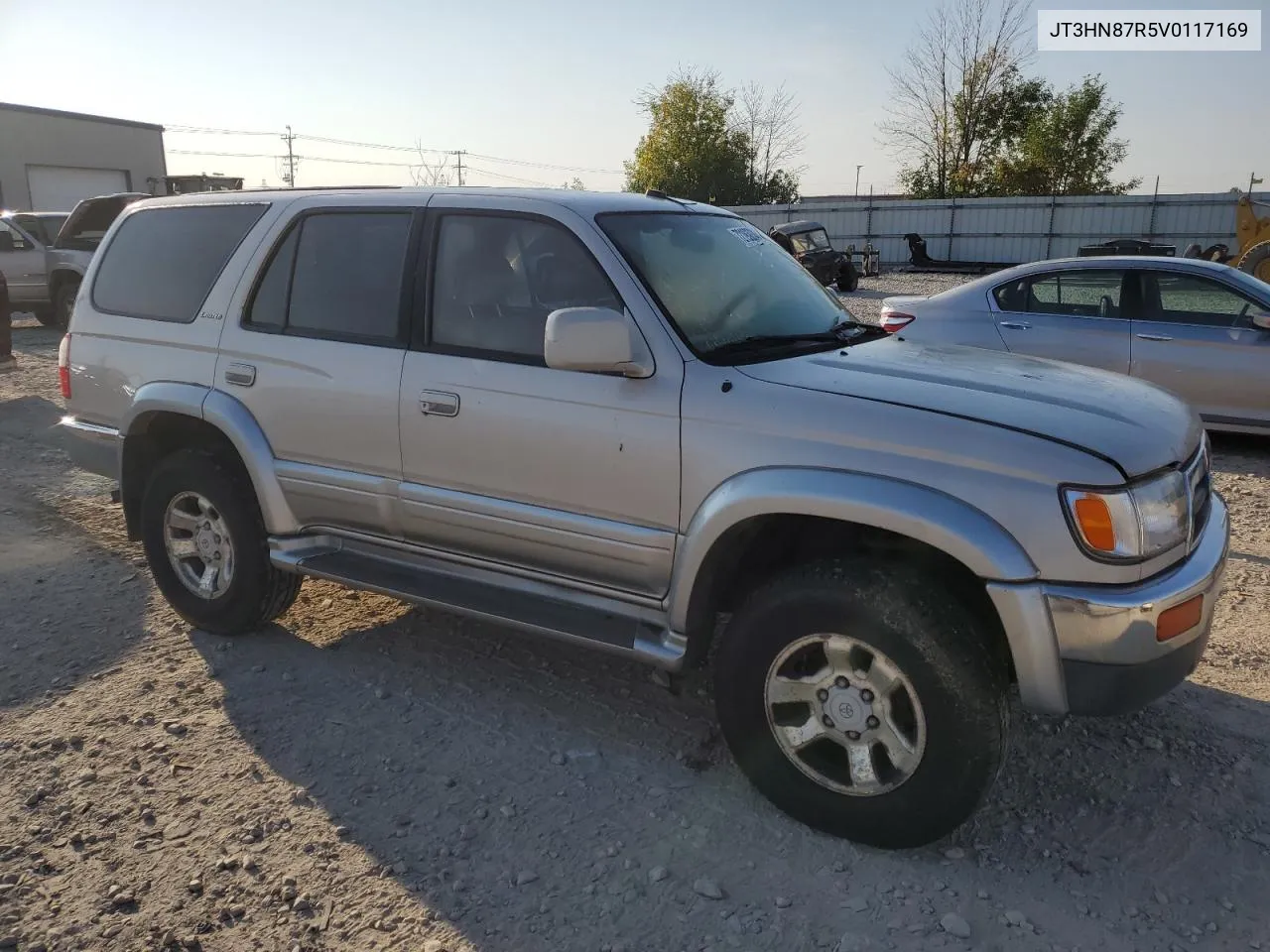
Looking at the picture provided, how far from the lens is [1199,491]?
309cm

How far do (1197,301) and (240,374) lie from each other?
6977mm

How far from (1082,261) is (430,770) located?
22.3 ft

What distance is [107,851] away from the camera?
2.92 m

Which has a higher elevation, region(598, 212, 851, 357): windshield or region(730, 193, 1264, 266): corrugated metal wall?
region(730, 193, 1264, 266): corrugated metal wall

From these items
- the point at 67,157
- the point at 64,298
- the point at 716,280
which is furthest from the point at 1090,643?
the point at 67,157

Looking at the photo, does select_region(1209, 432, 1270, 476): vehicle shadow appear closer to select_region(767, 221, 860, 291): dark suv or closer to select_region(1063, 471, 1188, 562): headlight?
select_region(1063, 471, 1188, 562): headlight

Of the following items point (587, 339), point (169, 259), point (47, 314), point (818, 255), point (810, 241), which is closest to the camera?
point (587, 339)

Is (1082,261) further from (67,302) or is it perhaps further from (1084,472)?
(67,302)

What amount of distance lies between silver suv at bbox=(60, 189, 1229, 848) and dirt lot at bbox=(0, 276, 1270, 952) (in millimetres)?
286

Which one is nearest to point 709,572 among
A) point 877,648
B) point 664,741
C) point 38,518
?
point 877,648

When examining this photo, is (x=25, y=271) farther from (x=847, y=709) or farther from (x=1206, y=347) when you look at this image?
(x=847, y=709)

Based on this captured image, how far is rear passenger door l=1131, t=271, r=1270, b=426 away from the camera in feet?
23.8

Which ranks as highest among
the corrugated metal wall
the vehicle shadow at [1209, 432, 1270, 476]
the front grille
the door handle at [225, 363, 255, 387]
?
the corrugated metal wall

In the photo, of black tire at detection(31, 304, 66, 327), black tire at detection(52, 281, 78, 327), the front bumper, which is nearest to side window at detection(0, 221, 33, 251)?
black tire at detection(52, 281, 78, 327)
